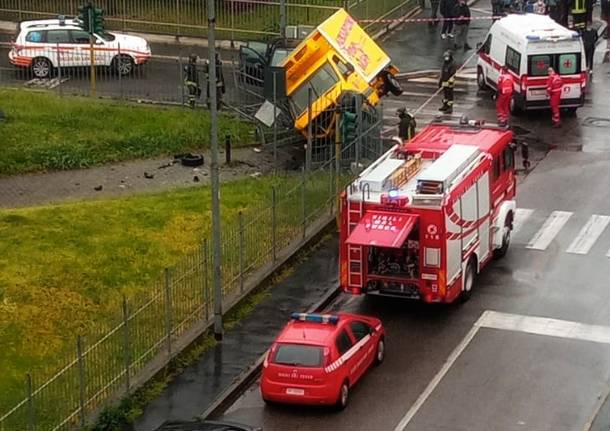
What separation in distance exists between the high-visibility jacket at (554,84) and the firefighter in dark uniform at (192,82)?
10269mm

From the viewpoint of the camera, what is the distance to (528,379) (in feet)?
78.7

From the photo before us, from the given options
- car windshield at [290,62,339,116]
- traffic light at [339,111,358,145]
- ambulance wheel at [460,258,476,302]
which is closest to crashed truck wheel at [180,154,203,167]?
car windshield at [290,62,339,116]

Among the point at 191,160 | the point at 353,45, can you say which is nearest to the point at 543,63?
the point at 353,45

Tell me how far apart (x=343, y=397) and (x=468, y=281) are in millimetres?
5530

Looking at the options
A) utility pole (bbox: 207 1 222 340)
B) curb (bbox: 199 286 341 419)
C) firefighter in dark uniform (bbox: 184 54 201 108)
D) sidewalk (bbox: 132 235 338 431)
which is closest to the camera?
curb (bbox: 199 286 341 419)

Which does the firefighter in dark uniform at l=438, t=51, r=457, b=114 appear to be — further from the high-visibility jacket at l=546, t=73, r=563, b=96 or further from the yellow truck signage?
the yellow truck signage

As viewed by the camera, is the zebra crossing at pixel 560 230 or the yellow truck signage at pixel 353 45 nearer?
the zebra crossing at pixel 560 230

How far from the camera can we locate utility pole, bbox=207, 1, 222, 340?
23.5 meters

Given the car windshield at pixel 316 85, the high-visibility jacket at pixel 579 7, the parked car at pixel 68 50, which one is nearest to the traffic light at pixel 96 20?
the parked car at pixel 68 50

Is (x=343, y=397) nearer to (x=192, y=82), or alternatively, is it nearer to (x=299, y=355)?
(x=299, y=355)

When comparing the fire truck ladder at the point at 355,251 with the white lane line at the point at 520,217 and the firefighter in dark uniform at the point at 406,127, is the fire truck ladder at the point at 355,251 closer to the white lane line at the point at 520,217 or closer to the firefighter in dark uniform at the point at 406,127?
the white lane line at the point at 520,217

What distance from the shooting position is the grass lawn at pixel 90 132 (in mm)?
35844

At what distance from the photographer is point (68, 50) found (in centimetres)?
4331

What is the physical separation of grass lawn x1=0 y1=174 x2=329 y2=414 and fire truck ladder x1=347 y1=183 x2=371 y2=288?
2590 mm
